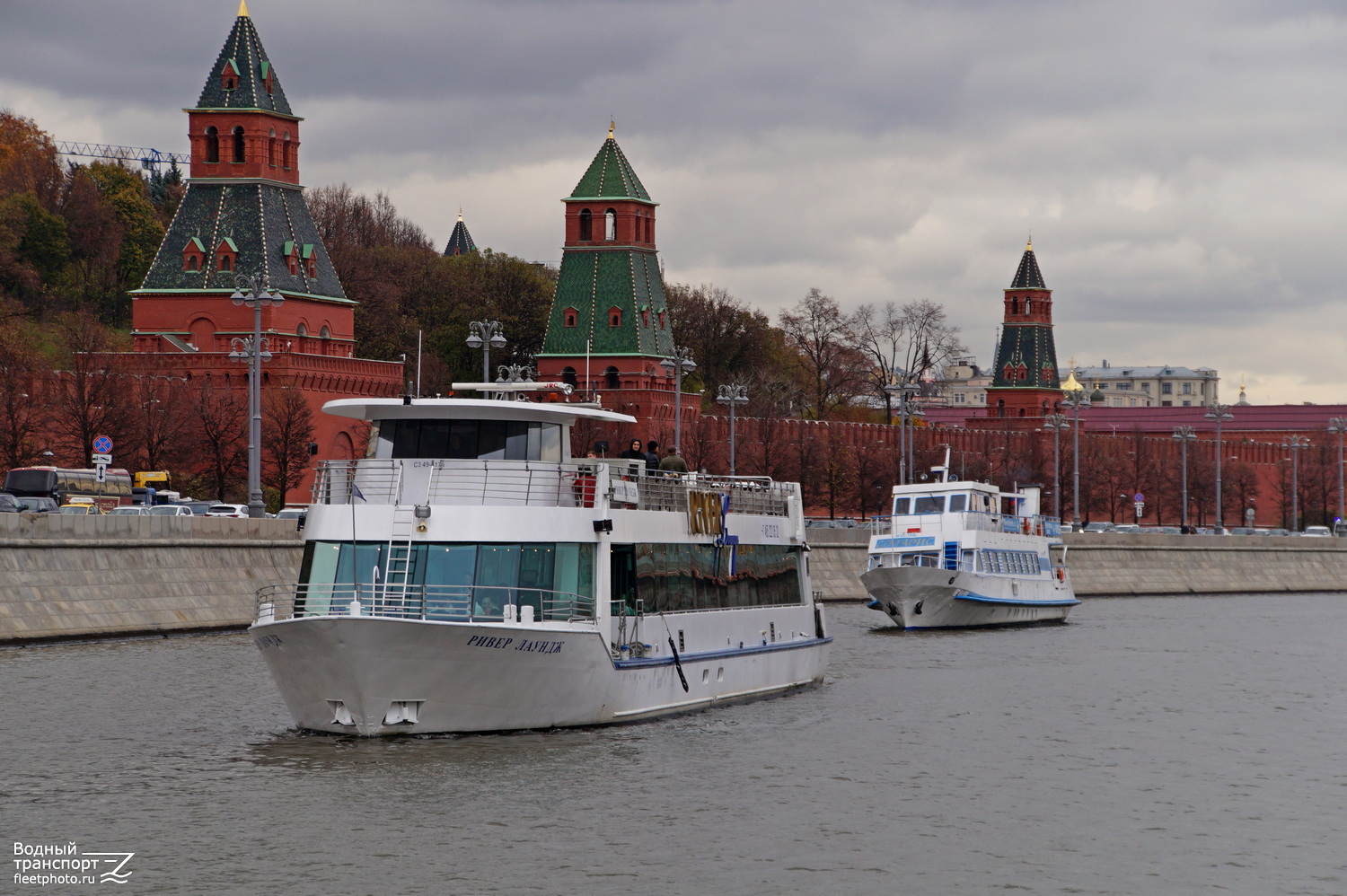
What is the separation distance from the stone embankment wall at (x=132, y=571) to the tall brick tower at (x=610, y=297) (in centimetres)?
5267

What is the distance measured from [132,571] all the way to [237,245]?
4411 centimetres

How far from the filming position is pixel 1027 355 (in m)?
140

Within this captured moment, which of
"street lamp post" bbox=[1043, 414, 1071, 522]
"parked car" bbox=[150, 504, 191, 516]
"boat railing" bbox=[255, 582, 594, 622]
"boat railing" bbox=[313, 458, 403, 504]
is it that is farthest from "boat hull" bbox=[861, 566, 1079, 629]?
"street lamp post" bbox=[1043, 414, 1071, 522]

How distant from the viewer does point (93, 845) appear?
19891 mm

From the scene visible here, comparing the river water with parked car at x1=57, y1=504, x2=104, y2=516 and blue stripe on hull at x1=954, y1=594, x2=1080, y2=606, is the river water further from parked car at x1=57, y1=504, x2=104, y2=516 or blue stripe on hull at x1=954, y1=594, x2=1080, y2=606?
blue stripe on hull at x1=954, y1=594, x2=1080, y2=606

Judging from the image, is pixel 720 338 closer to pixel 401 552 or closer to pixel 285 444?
pixel 285 444

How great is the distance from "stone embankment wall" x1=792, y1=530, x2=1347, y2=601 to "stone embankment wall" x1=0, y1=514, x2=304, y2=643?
24172 millimetres

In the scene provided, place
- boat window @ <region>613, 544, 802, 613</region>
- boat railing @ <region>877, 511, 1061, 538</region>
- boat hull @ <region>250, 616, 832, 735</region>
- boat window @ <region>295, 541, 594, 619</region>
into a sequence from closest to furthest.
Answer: boat hull @ <region>250, 616, 832, 735</region> < boat window @ <region>295, 541, 594, 619</region> < boat window @ <region>613, 544, 802, 613</region> < boat railing @ <region>877, 511, 1061, 538</region>

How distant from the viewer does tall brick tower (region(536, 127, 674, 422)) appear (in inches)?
3829

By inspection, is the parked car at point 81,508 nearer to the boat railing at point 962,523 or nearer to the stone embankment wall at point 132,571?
the stone embankment wall at point 132,571

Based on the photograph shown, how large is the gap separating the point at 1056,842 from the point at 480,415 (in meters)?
9.54

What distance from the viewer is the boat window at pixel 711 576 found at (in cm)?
2773

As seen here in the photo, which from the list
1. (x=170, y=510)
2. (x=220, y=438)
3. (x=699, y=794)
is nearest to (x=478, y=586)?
(x=699, y=794)

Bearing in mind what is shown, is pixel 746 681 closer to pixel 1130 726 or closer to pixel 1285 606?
pixel 1130 726
